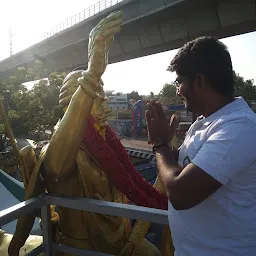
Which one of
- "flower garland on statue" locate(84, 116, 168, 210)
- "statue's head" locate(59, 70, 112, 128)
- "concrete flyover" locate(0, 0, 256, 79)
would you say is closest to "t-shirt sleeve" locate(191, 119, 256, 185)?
"flower garland on statue" locate(84, 116, 168, 210)

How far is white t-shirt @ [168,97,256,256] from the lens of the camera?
100 centimetres

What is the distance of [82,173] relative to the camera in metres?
1.88

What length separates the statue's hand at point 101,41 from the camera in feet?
5.17

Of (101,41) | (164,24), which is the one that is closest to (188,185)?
(101,41)

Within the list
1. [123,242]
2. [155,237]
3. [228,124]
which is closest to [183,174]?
[228,124]

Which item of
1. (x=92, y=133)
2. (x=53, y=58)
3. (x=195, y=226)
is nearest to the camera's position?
(x=195, y=226)

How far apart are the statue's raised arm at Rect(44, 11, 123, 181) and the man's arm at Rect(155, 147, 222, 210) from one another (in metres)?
0.71

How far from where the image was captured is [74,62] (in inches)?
737

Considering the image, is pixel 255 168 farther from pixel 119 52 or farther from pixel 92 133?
pixel 119 52

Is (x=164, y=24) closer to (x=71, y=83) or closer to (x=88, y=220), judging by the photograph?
(x=71, y=83)

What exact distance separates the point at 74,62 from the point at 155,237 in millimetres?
15567

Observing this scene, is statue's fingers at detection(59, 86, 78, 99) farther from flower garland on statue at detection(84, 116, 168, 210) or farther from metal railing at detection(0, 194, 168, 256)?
metal railing at detection(0, 194, 168, 256)

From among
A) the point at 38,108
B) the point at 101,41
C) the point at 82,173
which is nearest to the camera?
the point at 101,41

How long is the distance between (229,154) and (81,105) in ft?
2.97
